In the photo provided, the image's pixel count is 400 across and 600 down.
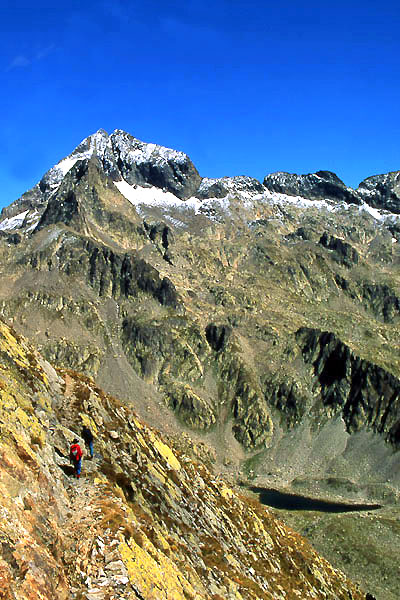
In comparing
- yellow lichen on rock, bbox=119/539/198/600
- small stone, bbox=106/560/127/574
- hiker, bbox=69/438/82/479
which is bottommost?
yellow lichen on rock, bbox=119/539/198/600

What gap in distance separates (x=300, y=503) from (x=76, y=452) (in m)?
155

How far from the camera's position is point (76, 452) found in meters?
23.1

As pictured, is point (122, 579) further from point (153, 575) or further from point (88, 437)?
point (88, 437)

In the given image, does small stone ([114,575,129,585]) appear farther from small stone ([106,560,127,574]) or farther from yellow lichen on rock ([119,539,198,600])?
yellow lichen on rock ([119,539,198,600])

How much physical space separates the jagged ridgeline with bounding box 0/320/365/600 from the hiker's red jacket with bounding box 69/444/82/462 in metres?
0.67

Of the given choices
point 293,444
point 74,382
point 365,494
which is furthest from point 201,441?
point 74,382

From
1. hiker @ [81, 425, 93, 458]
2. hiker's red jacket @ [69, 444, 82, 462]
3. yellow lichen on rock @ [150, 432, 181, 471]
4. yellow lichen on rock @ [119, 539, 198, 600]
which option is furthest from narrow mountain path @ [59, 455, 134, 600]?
yellow lichen on rock @ [150, 432, 181, 471]

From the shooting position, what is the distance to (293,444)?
199625 millimetres

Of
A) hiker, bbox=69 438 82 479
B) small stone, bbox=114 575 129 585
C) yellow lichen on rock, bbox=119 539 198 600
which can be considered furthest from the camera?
hiker, bbox=69 438 82 479

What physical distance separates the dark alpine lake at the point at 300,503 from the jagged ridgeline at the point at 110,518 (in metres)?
113

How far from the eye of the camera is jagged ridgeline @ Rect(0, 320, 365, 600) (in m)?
15.2

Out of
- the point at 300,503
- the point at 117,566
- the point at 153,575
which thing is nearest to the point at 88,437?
the point at 153,575

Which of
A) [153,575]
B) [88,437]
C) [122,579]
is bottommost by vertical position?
[153,575]

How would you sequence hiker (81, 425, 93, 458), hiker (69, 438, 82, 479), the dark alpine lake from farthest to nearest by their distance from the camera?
the dark alpine lake → hiker (81, 425, 93, 458) → hiker (69, 438, 82, 479)
